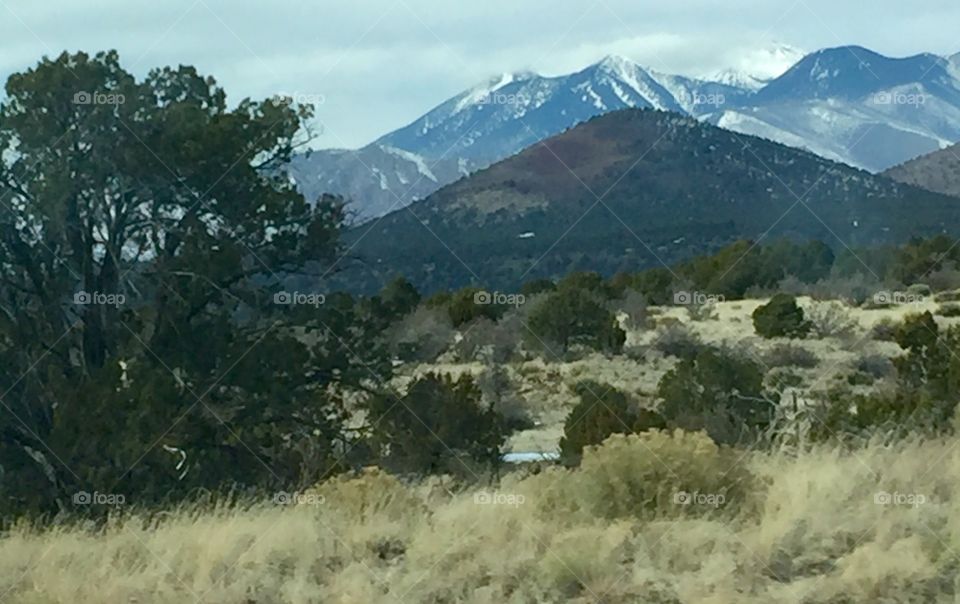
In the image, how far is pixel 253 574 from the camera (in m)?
6.26

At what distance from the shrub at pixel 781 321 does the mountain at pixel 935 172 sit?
5157cm

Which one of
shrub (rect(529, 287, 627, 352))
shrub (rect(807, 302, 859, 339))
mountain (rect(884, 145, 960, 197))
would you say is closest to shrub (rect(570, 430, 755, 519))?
shrub (rect(529, 287, 627, 352))

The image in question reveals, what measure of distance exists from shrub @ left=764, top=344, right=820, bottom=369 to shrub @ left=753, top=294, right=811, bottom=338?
6.39 ft

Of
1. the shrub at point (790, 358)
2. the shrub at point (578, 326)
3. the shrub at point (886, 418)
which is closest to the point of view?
the shrub at point (886, 418)

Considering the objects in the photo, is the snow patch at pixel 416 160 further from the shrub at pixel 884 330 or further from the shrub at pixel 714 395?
the shrub at pixel 714 395

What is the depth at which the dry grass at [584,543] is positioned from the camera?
5.89 meters

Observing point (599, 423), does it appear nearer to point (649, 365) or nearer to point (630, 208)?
point (649, 365)

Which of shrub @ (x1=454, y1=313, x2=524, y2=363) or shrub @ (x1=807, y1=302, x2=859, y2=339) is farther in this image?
shrub @ (x1=454, y1=313, x2=524, y2=363)

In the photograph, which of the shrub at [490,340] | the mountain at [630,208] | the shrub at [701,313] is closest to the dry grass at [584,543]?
the shrub at [490,340]

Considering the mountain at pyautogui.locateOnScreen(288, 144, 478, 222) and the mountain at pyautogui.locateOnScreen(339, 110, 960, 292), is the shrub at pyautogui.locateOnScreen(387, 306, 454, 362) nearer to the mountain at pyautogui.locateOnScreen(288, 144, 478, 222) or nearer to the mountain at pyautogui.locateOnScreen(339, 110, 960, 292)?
the mountain at pyautogui.locateOnScreen(339, 110, 960, 292)

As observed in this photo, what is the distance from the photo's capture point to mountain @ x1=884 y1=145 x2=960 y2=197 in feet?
264

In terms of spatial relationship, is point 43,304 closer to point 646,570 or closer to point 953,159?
point 646,570

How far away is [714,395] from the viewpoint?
1878cm

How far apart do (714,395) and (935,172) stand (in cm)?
7150
